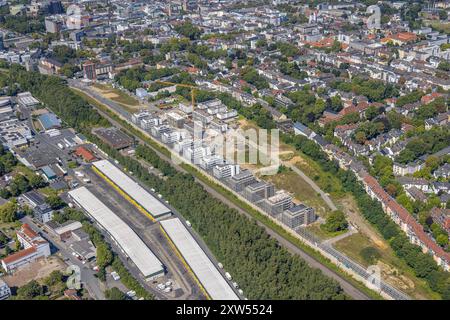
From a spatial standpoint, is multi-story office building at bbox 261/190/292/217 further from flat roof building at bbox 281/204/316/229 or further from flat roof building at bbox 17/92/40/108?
flat roof building at bbox 17/92/40/108

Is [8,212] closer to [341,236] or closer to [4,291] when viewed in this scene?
[4,291]

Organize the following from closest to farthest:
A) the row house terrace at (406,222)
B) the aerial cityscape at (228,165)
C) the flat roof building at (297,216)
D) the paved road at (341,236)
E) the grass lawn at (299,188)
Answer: the aerial cityscape at (228,165)
the row house terrace at (406,222)
the paved road at (341,236)
the flat roof building at (297,216)
the grass lawn at (299,188)

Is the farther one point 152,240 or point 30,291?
point 152,240

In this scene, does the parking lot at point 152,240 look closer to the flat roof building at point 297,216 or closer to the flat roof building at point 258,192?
the flat roof building at point 258,192

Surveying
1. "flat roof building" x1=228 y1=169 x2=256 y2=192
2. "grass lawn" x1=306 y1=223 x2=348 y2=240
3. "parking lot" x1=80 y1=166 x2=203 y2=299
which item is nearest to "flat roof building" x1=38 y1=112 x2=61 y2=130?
"parking lot" x1=80 y1=166 x2=203 y2=299

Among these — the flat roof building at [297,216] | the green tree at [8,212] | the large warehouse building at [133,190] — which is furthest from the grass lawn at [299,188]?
the green tree at [8,212]

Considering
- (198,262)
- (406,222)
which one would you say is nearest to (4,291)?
(198,262)
